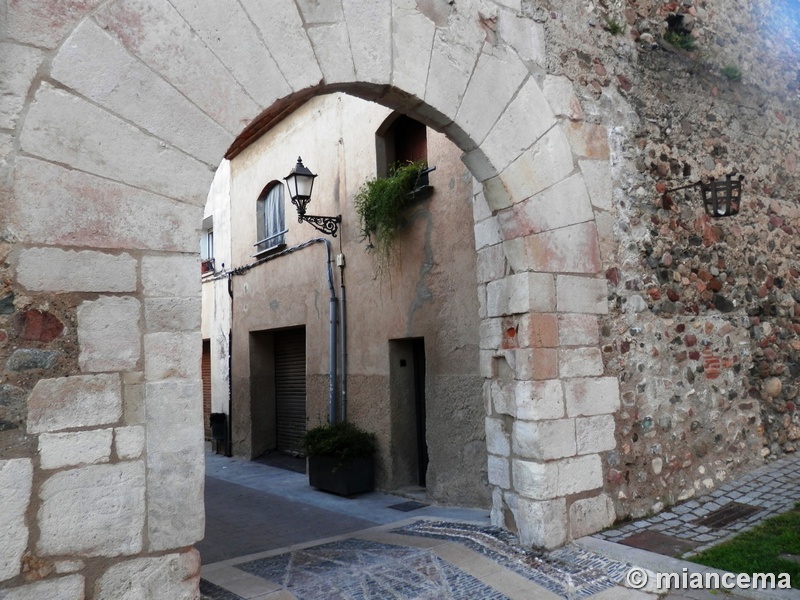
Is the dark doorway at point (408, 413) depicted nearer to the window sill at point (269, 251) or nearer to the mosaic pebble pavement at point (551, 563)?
the mosaic pebble pavement at point (551, 563)

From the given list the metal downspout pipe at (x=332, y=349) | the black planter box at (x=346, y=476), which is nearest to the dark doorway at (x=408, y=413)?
the black planter box at (x=346, y=476)

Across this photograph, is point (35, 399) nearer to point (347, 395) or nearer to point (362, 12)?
point (362, 12)

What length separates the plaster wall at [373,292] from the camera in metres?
5.50

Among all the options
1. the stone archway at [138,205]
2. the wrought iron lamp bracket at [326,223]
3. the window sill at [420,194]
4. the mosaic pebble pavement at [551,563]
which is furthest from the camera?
the wrought iron lamp bracket at [326,223]

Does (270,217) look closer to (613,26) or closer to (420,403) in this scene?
(420,403)

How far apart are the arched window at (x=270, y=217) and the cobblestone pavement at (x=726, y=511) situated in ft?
19.1

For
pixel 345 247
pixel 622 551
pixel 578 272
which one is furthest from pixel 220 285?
pixel 622 551

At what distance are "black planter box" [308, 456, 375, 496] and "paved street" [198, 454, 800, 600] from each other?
0.85 meters

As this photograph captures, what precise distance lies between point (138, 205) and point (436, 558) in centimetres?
248

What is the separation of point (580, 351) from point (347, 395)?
3.59 meters

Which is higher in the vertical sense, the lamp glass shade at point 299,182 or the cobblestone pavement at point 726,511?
the lamp glass shade at point 299,182

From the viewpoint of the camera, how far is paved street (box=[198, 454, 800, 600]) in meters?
3.29

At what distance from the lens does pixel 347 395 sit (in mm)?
7160

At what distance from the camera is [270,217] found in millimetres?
9148
